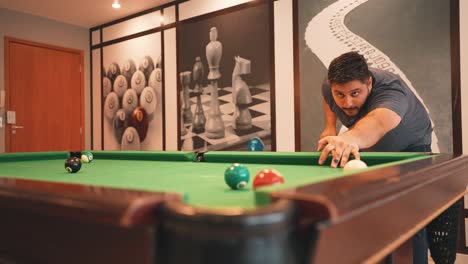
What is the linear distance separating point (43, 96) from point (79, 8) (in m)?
1.44

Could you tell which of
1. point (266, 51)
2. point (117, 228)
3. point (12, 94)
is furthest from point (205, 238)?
point (12, 94)

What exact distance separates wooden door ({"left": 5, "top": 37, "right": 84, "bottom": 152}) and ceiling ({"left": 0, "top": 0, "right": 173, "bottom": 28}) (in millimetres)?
467

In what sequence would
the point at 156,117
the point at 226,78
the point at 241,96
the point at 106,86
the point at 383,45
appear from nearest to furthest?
1. the point at 383,45
2. the point at 241,96
3. the point at 226,78
4. the point at 156,117
5. the point at 106,86

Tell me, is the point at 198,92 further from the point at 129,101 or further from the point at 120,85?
the point at 120,85

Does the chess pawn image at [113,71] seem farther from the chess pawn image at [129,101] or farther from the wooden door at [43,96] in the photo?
the wooden door at [43,96]

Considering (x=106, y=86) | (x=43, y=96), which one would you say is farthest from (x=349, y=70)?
(x=43, y=96)

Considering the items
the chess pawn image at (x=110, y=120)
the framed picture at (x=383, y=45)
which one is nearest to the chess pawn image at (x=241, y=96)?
the framed picture at (x=383, y=45)

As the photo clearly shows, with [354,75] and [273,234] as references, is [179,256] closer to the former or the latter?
[273,234]

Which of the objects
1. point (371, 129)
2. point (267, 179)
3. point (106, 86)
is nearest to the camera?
point (267, 179)

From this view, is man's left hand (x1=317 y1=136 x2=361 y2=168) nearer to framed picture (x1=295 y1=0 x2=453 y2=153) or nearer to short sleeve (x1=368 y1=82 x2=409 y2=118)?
short sleeve (x1=368 y1=82 x2=409 y2=118)

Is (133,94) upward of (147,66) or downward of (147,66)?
downward

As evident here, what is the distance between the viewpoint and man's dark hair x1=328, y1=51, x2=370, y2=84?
2.84 metres

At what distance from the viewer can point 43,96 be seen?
5.58 meters

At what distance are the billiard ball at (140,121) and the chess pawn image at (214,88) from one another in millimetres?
1133
